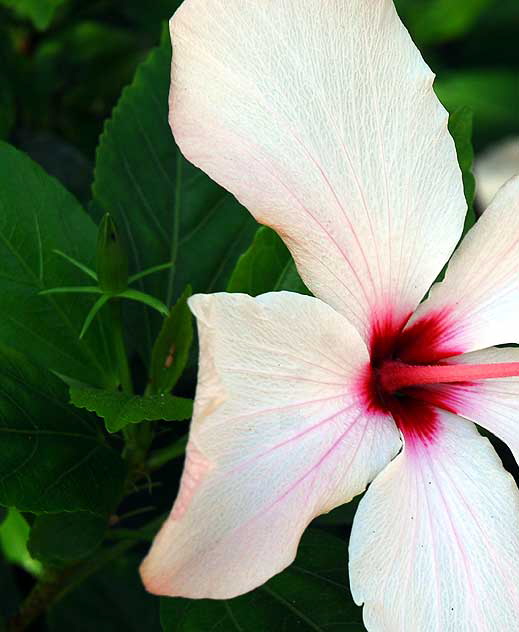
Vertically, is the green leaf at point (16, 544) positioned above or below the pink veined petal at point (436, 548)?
below

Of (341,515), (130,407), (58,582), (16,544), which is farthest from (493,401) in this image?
(16,544)

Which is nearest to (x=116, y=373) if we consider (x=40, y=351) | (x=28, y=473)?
(x=40, y=351)

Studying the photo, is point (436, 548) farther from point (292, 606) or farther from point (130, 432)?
point (130, 432)

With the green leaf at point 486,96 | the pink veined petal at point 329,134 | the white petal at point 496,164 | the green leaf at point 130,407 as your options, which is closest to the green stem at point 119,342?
the green leaf at point 130,407

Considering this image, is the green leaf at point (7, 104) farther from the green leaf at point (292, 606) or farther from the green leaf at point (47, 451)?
the green leaf at point (292, 606)

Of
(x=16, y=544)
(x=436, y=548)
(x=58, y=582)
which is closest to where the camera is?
(x=436, y=548)

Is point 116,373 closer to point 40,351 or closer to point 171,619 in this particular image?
point 40,351

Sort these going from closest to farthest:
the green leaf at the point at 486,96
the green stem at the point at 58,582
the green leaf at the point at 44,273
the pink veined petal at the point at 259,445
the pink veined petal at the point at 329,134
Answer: the pink veined petal at the point at 259,445 < the pink veined petal at the point at 329,134 < the green leaf at the point at 44,273 < the green stem at the point at 58,582 < the green leaf at the point at 486,96
